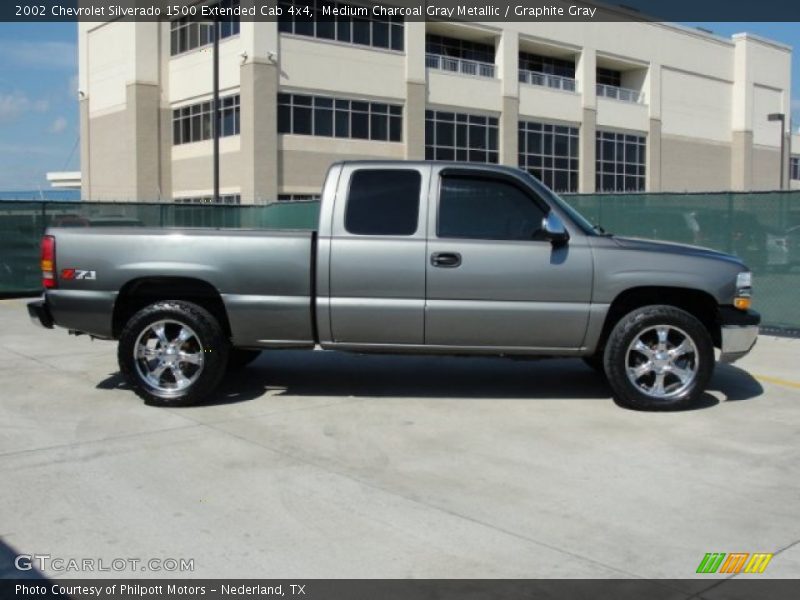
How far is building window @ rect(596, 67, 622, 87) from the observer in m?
54.2

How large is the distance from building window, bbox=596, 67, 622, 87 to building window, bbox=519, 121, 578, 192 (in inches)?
227

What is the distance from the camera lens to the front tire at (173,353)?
24.6 feet

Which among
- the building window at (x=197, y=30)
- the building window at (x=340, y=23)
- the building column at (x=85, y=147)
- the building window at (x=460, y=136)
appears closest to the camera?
the building window at (x=340, y=23)

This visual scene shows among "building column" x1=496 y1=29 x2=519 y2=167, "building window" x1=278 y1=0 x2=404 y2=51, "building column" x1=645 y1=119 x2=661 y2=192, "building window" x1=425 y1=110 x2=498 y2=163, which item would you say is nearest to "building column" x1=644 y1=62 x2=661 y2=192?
"building column" x1=645 y1=119 x2=661 y2=192

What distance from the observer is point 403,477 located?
5.73 meters

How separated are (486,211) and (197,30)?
36385 mm

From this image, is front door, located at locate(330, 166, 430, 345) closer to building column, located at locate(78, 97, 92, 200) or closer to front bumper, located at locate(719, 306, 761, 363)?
front bumper, located at locate(719, 306, 761, 363)

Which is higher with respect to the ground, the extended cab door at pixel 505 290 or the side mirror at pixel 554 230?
the side mirror at pixel 554 230

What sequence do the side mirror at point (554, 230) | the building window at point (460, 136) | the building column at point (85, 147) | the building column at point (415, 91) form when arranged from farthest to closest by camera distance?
the building column at point (85, 147) → the building window at point (460, 136) → the building column at point (415, 91) → the side mirror at point (554, 230)

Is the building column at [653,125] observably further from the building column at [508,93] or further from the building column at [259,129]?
the building column at [259,129]

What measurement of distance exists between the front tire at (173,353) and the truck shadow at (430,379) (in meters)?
0.41

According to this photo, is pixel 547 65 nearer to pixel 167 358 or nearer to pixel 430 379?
pixel 430 379

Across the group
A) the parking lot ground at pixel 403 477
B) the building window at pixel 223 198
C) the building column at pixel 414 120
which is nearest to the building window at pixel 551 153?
the building column at pixel 414 120

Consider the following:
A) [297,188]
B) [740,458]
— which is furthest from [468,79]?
[740,458]
